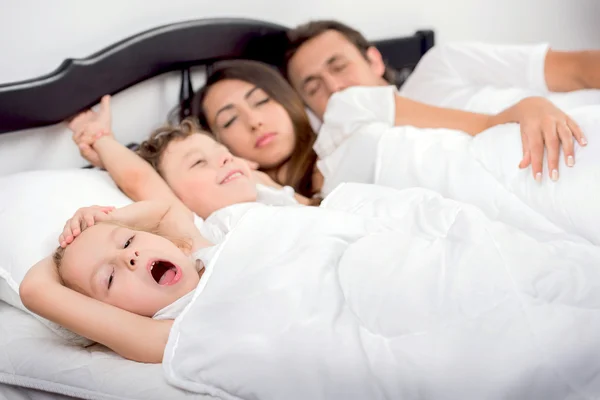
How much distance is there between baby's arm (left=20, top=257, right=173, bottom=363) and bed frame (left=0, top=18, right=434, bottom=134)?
515mm

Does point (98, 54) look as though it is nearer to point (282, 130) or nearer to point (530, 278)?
point (282, 130)

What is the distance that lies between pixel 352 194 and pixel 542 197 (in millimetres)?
339

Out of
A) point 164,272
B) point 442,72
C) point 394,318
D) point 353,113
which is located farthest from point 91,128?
point 442,72

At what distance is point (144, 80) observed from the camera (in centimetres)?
145

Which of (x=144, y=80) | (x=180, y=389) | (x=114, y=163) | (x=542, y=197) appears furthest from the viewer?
(x=144, y=80)

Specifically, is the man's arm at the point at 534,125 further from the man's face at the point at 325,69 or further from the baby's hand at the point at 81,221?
the baby's hand at the point at 81,221

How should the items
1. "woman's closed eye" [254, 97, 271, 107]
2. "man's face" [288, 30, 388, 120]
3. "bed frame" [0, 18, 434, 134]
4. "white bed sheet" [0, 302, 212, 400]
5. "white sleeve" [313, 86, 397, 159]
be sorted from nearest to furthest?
"white bed sheet" [0, 302, 212, 400], "bed frame" [0, 18, 434, 134], "white sleeve" [313, 86, 397, 159], "woman's closed eye" [254, 97, 271, 107], "man's face" [288, 30, 388, 120]

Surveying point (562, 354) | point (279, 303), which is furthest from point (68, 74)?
point (562, 354)

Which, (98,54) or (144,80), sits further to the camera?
(144,80)

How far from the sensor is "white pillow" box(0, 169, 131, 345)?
3.31 feet

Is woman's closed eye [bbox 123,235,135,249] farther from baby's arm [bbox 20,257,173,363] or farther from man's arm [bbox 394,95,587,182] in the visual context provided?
man's arm [bbox 394,95,587,182]

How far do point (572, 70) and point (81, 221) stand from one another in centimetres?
126

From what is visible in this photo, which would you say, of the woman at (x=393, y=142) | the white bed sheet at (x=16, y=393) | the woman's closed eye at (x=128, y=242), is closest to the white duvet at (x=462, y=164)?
the woman at (x=393, y=142)

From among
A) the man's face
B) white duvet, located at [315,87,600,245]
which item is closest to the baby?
white duvet, located at [315,87,600,245]
